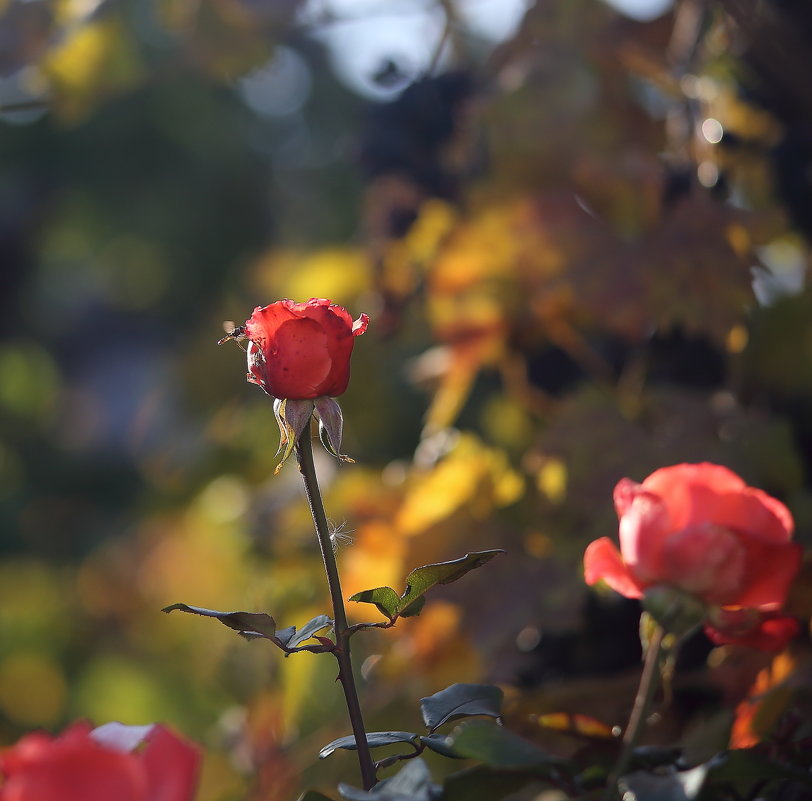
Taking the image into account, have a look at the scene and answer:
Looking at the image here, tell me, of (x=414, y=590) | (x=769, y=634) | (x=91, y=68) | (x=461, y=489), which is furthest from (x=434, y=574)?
(x=91, y=68)

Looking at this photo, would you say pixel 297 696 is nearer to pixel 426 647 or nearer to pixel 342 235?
pixel 426 647

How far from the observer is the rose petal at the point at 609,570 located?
0.75ft

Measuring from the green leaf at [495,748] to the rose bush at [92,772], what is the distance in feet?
0.18

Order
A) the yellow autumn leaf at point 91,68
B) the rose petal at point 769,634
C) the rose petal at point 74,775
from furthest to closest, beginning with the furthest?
1. the yellow autumn leaf at point 91,68
2. the rose petal at point 769,634
3. the rose petal at point 74,775

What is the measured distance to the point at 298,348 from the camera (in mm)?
220

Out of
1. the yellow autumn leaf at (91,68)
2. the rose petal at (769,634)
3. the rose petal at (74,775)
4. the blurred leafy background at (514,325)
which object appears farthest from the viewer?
the yellow autumn leaf at (91,68)

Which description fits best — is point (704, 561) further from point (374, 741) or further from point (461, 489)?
point (461, 489)

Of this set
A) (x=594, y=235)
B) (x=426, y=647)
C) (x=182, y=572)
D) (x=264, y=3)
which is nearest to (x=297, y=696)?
(x=426, y=647)

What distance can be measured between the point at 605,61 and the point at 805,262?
6.3 inches

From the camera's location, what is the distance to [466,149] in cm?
59

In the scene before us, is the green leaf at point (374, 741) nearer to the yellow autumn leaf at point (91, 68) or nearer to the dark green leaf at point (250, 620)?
the dark green leaf at point (250, 620)

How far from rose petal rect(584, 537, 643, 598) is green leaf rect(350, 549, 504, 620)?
25 mm

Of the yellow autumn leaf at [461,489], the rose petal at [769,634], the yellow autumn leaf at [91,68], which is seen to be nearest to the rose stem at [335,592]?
the rose petal at [769,634]

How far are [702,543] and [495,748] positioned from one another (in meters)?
0.06
